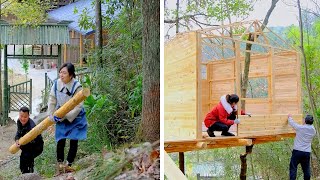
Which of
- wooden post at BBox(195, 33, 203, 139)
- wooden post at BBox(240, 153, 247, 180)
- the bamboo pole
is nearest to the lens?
the bamboo pole

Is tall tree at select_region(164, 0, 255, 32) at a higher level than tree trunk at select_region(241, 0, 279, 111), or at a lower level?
higher

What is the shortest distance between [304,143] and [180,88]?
762 millimetres

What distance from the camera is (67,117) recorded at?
6.67 ft

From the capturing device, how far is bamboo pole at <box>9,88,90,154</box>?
6.56 ft

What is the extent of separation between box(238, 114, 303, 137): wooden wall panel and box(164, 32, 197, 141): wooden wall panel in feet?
0.94

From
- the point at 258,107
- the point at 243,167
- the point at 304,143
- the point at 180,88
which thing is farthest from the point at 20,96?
the point at 243,167

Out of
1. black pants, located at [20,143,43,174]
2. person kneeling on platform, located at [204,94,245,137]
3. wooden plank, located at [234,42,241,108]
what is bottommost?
black pants, located at [20,143,43,174]

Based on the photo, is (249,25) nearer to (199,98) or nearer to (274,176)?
(199,98)

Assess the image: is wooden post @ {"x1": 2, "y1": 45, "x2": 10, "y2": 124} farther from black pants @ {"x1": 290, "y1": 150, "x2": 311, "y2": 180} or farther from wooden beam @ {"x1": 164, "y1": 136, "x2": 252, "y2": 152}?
black pants @ {"x1": 290, "y1": 150, "x2": 311, "y2": 180}

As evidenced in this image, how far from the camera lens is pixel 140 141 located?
2170mm

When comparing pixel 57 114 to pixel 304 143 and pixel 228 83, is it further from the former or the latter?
pixel 304 143

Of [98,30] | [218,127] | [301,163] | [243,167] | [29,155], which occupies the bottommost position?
[243,167]

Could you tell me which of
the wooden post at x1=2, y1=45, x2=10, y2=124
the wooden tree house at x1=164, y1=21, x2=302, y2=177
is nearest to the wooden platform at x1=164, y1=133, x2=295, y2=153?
the wooden tree house at x1=164, y1=21, x2=302, y2=177

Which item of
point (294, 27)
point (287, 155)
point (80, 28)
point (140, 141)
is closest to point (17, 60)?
point (80, 28)
